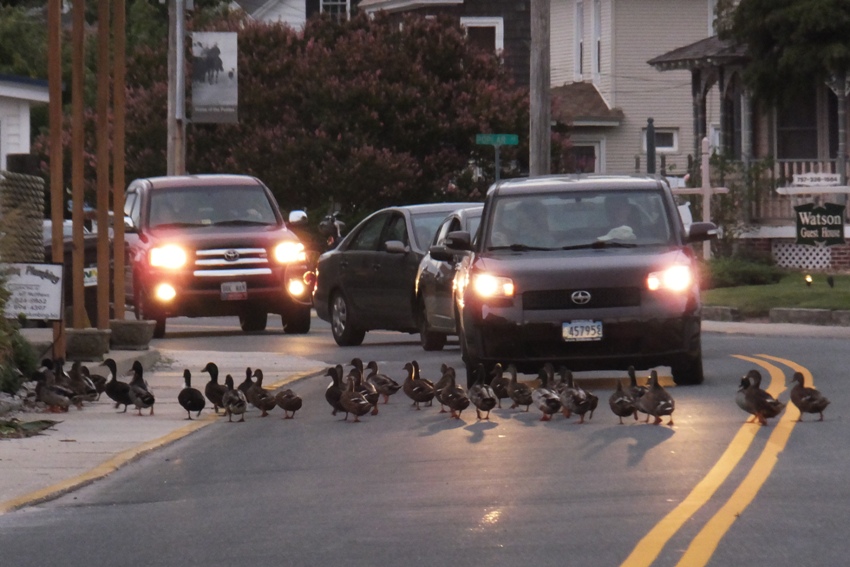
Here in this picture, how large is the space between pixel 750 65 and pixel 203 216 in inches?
577

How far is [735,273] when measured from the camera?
107ft

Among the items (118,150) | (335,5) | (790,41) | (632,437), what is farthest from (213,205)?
(335,5)

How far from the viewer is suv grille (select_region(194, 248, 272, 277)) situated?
78.0ft

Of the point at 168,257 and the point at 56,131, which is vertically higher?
the point at 56,131

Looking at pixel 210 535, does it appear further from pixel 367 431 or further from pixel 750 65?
pixel 750 65

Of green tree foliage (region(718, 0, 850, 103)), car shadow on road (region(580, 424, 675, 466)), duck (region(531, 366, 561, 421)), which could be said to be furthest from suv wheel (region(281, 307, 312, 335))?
green tree foliage (region(718, 0, 850, 103))

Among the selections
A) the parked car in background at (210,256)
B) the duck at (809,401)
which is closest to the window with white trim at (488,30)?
the parked car in background at (210,256)

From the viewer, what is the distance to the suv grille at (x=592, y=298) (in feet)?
50.4

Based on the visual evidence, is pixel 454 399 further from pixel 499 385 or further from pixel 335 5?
pixel 335 5

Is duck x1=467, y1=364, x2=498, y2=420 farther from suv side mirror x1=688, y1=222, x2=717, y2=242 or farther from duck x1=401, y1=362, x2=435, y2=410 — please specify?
suv side mirror x1=688, y1=222, x2=717, y2=242

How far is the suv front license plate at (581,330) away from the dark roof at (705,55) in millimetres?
23652

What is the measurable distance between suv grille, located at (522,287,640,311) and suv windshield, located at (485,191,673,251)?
0.93 meters

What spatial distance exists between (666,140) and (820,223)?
16.1m

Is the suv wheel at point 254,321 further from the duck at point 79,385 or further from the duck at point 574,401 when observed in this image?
the duck at point 574,401
